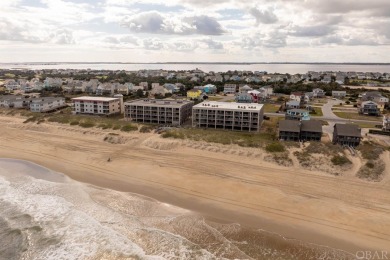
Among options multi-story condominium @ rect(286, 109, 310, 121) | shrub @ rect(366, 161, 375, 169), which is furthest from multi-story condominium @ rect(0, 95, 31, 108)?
shrub @ rect(366, 161, 375, 169)

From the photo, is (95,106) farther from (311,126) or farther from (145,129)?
(311,126)

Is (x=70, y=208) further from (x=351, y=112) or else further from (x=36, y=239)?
(x=351, y=112)

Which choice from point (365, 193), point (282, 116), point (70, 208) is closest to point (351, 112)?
point (282, 116)

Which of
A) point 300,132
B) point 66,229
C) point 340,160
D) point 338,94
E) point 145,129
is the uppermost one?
point 338,94

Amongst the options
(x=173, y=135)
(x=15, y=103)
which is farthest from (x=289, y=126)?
(x=15, y=103)

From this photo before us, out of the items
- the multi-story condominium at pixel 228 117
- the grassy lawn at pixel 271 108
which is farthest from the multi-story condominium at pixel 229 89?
the multi-story condominium at pixel 228 117

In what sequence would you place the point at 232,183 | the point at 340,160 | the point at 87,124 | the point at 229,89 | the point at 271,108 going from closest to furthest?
the point at 232,183 → the point at 340,160 → the point at 87,124 → the point at 271,108 → the point at 229,89

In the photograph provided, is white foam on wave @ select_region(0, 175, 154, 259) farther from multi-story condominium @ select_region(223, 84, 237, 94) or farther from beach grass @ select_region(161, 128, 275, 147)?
multi-story condominium @ select_region(223, 84, 237, 94)
